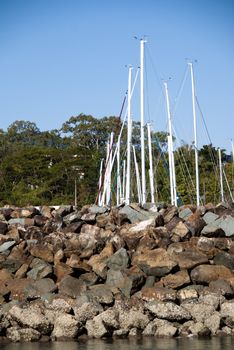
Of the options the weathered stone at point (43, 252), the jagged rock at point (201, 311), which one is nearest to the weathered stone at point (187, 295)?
the jagged rock at point (201, 311)

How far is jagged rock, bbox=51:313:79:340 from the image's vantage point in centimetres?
2011

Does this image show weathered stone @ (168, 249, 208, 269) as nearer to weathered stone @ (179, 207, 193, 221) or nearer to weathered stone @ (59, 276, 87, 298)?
weathered stone @ (59, 276, 87, 298)

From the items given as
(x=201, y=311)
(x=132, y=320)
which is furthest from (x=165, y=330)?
(x=201, y=311)

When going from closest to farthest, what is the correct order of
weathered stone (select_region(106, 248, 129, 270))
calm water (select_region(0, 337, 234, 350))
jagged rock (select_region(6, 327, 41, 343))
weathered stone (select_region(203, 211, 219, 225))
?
calm water (select_region(0, 337, 234, 350))
jagged rock (select_region(6, 327, 41, 343))
weathered stone (select_region(106, 248, 129, 270))
weathered stone (select_region(203, 211, 219, 225))

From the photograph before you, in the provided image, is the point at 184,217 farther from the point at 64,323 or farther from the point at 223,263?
the point at 64,323

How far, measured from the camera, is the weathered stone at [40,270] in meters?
23.8

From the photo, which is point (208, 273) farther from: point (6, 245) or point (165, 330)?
point (6, 245)

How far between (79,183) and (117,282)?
43.3 metres

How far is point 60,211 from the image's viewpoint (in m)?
29.7

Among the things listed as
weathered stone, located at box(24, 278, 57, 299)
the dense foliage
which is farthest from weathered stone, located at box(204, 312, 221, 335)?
the dense foliage

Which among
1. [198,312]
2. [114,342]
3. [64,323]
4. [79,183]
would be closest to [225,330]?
[198,312]

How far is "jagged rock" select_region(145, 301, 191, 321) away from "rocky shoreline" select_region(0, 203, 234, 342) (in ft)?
0.09

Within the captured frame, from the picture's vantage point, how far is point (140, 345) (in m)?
18.9

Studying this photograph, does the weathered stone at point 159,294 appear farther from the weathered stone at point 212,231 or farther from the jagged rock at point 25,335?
the weathered stone at point 212,231
